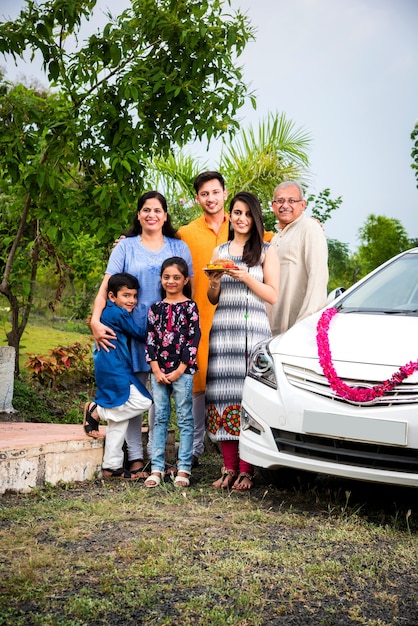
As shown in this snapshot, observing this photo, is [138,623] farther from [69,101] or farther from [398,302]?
[69,101]

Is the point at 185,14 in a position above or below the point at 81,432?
above

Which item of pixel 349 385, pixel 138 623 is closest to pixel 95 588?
pixel 138 623

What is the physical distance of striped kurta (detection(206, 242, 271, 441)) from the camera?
5.08m

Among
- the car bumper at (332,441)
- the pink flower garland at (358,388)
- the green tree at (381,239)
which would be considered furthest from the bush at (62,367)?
the green tree at (381,239)

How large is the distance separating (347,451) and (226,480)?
113cm

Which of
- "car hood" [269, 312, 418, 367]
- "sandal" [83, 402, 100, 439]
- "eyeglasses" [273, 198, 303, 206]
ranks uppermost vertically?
"eyeglasses" [273, 198, 303, 206]

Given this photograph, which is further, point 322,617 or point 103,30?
point 103,30

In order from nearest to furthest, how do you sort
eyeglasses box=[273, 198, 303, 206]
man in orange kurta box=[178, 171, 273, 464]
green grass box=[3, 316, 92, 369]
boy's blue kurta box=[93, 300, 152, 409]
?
boy's blue kurta box=[93, 300, 152, 409] → man in orange kurta box=[178, 171, 273, 464] → eyeglasses box=[273, 198, 303, 206] → green grass box=[3, 316, 92, 369]

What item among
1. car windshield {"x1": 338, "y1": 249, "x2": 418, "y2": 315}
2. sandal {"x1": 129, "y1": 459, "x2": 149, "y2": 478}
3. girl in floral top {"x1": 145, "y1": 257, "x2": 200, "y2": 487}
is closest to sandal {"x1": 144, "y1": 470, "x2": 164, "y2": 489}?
girl in floral top {"x1": 145, "y1": 257, "x2": 200, "y2": 487}

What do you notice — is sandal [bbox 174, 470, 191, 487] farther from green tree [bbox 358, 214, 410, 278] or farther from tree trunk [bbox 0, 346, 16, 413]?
green tree [bbox 358, 214, 410, 278]

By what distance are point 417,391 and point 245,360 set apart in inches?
52.3

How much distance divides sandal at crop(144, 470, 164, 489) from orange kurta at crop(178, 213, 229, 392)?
694 millimetres

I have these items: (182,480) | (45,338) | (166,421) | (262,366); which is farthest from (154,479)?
(45,338)

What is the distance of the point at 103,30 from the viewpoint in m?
6.79
